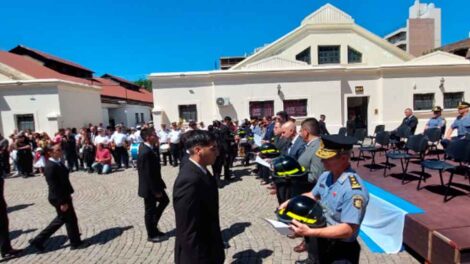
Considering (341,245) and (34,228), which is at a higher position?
(341,245)

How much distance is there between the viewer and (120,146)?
11094mm

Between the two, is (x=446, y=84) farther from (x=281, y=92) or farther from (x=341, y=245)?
(x=341, y=245)

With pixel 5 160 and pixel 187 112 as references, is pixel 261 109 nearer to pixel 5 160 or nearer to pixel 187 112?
pixel 187 112

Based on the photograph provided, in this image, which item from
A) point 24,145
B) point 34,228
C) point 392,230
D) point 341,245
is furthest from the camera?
point 24,145

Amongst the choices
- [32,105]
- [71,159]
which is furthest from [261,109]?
[32,105]

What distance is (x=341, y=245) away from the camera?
204 cm

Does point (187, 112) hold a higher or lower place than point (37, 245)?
higher

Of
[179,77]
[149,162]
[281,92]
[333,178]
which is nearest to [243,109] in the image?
[281,92]

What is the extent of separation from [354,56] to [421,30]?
147 feet

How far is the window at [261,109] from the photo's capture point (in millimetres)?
15391

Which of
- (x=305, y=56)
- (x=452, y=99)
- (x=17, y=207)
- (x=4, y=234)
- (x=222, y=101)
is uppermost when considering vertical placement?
(x=305, y=56)

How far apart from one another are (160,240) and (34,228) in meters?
2.97

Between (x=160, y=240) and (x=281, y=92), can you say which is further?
(x=281, y=92)

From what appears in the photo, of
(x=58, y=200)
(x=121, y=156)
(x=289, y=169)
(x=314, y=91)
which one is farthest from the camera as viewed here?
(x=314, y=91)
